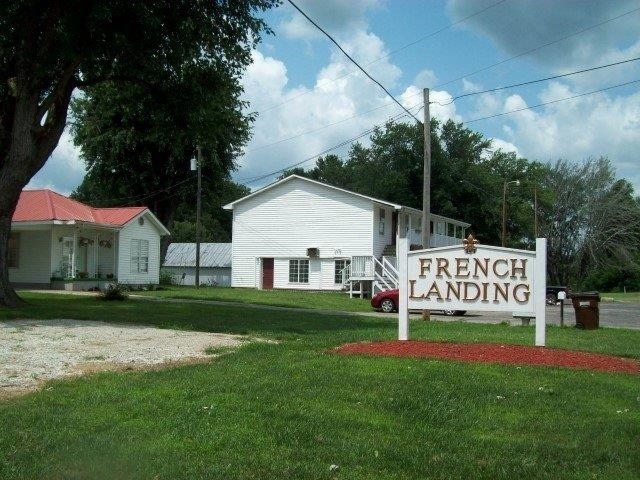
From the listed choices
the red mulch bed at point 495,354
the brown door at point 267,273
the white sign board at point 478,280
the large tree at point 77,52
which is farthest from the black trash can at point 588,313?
the brown door at point 267,273

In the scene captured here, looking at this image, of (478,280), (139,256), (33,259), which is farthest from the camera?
(139,256)

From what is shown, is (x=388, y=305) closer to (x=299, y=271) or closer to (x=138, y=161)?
(x=299, y=271)

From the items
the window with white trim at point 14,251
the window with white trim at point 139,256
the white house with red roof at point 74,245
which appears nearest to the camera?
the white house with red roof at point 74,245

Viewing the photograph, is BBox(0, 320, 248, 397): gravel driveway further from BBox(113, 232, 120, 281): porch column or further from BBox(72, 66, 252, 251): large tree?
BBox(72, 66, 252, 251): large tree

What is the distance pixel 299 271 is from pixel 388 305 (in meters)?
16.7

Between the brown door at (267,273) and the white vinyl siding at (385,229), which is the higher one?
the white vinyl siding at (385,229)

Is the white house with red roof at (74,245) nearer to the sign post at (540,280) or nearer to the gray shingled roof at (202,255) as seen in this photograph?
the gray shingled roof at (202,255)

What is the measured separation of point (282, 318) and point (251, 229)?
89.3ft

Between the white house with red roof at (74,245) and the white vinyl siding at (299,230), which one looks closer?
the white house with red roof at (74,245)

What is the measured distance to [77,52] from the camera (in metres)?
18.8

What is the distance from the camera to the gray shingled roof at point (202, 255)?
6088cm

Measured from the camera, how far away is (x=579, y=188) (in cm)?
7169

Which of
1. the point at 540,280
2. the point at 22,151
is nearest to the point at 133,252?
the point at 22,151

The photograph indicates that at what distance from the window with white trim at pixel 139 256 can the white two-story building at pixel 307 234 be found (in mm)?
8686
